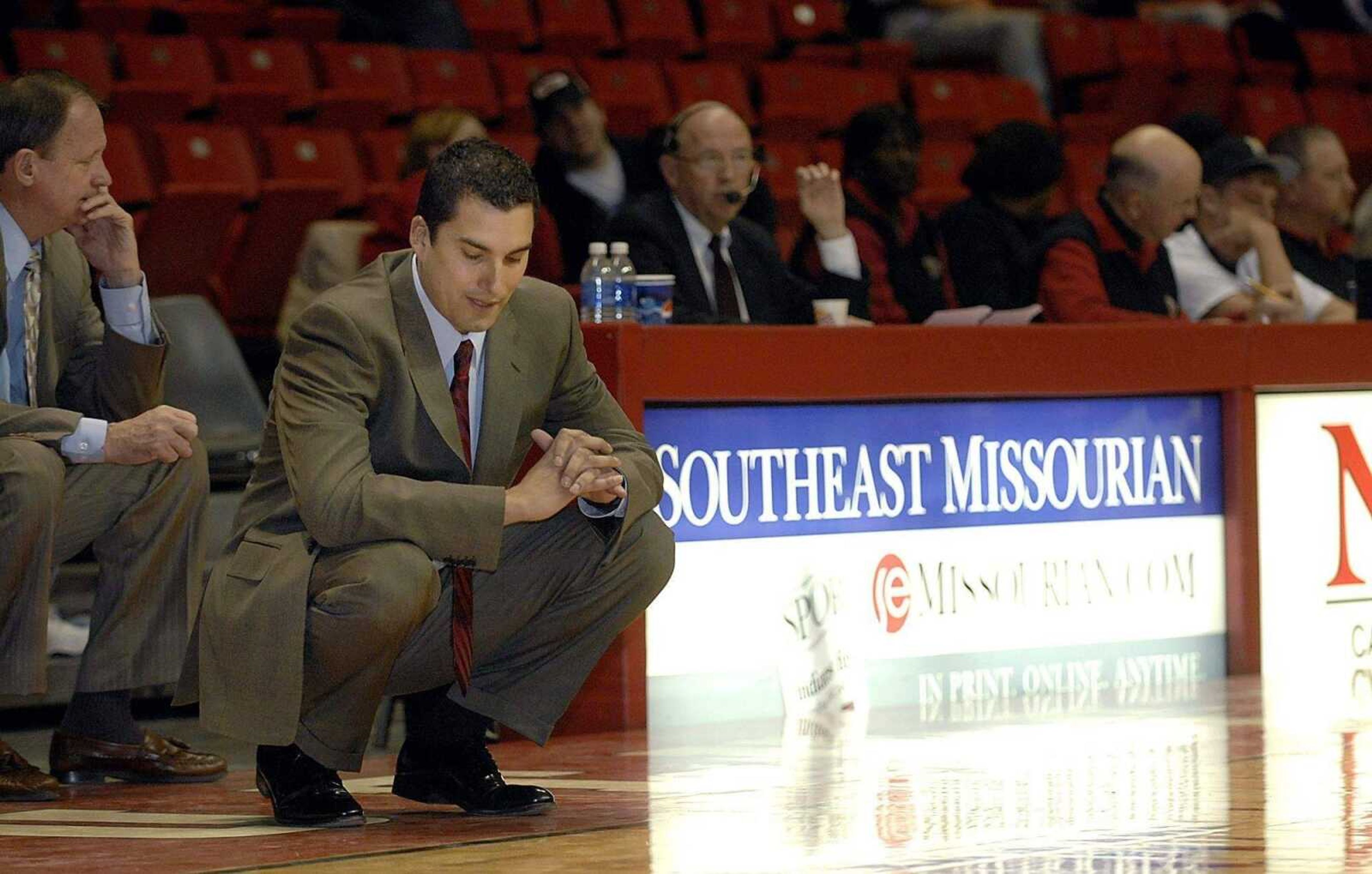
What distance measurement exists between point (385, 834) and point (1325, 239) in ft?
17.7

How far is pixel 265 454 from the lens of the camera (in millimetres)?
3299

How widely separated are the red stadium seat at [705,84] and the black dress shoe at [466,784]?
23.1ft

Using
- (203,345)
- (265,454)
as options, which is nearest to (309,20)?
(203,345)

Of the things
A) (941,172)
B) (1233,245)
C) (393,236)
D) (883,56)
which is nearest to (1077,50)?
(883,56)

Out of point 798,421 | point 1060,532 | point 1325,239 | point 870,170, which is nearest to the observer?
point 798,421

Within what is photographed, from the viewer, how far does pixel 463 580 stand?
10.6 feet

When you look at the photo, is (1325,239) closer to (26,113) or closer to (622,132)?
(622,132)

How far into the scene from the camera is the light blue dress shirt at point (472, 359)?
3281 millimetres

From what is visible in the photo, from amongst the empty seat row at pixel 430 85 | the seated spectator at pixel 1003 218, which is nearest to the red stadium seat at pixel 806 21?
the empty seat row at pixel 430 85

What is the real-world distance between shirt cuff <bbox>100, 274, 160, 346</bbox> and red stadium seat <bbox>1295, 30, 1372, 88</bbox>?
33.1 feet

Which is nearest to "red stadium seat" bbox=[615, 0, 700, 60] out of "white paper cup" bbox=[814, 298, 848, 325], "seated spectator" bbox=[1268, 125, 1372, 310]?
"seated spectator" bbox=[1268, 125, 1372, 310]

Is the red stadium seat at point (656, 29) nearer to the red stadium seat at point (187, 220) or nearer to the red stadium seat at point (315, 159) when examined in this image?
the red stadium seat at point (315, 159)

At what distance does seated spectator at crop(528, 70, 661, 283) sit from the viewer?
620 centimetres

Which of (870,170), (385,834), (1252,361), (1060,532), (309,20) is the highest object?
(309,20)
